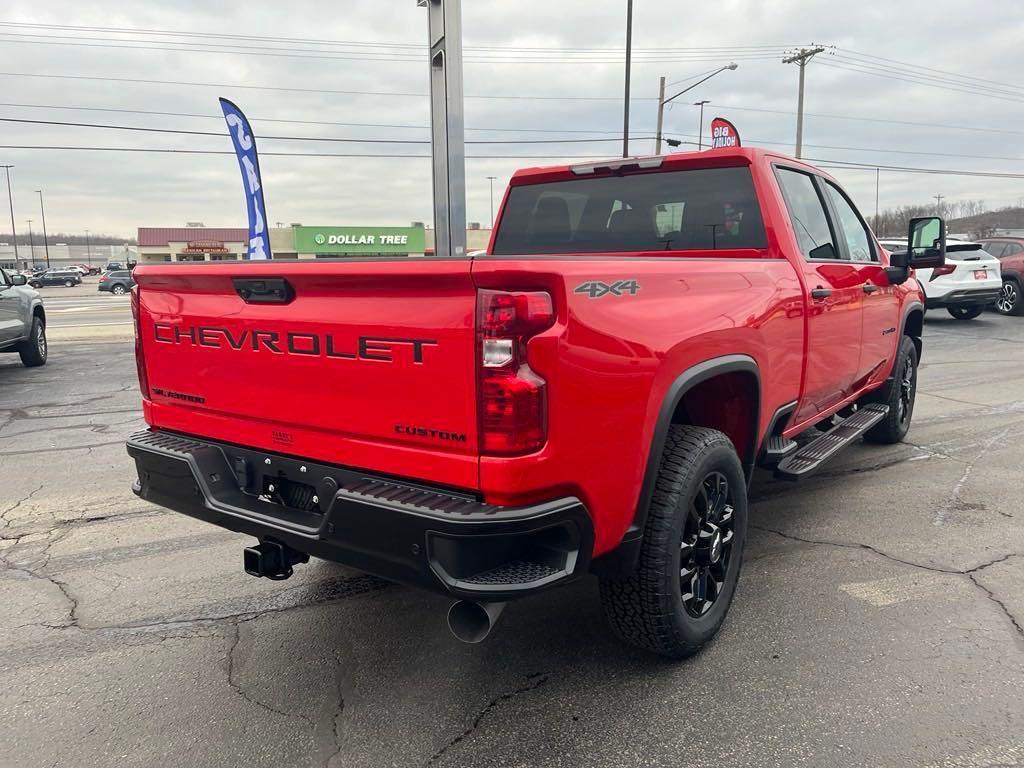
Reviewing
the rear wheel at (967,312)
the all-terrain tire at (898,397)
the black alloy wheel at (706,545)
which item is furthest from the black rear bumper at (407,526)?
the rear wheel at (967,312)

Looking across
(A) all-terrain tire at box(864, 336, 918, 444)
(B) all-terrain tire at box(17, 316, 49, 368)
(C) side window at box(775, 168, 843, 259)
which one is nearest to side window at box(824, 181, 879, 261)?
(C) side window at box(775, 168, 843, 259)

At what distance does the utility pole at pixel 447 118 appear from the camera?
9312 millimetres

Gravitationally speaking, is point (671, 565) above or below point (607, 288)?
below

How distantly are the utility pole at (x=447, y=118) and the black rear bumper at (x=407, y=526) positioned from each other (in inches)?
273

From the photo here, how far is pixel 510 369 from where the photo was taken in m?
2.12

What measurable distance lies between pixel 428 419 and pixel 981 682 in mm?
2243

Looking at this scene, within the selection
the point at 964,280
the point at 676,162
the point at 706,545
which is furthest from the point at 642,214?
the point at 964,280

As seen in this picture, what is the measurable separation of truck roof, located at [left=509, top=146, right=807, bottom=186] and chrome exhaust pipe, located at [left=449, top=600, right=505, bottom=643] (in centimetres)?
259

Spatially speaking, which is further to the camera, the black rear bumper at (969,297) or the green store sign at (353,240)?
the green store sign at (353,240)

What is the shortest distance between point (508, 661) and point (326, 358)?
4.59ft

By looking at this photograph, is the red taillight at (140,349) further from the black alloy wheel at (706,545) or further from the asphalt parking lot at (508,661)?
the black alloy wheel at (706,545)

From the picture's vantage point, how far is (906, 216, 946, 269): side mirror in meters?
5.00

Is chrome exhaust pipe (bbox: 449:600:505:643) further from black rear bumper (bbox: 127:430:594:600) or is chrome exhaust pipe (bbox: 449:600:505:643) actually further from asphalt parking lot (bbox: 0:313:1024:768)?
asphalt parking lot (bbox: 0:313:1024:768)

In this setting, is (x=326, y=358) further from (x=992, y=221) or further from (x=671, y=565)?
(x=992, y=221)
